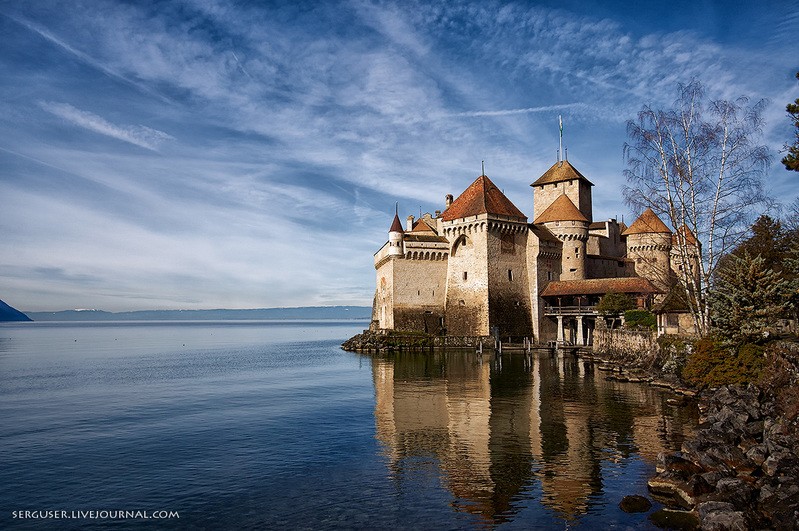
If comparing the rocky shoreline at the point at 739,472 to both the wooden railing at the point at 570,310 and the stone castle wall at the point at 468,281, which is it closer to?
the wooden railing at the point at 570,310

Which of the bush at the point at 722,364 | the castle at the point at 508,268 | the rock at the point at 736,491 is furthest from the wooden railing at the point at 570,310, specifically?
the rock at the point at 736,491

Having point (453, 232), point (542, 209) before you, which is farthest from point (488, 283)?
point (542, 209)

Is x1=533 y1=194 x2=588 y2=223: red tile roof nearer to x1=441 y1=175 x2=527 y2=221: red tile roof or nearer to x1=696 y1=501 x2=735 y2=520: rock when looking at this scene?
x1=441 y1=175 x2=527 y2=221: red tile roof

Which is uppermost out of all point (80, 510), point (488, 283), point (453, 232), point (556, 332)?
point (453, 232)

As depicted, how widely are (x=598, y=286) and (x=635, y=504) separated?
39.5 meters

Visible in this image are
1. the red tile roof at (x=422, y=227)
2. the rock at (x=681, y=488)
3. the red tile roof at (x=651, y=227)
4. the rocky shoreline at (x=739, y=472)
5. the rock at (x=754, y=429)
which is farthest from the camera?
the red tile roof at (x=422, y=227)

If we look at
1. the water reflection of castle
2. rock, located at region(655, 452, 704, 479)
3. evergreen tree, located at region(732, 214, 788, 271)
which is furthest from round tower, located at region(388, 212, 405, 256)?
rock, located at region(655, 452, 704, 479)

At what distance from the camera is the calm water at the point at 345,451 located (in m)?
12.1

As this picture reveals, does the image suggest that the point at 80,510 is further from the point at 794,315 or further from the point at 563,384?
the point at 794,315

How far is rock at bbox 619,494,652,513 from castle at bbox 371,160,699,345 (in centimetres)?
3711

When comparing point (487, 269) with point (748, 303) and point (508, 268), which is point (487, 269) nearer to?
point (508, 268)

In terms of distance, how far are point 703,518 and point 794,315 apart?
19.4m

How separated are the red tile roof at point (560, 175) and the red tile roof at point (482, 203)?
24.4 ft

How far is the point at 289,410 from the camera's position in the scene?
2500 cm
